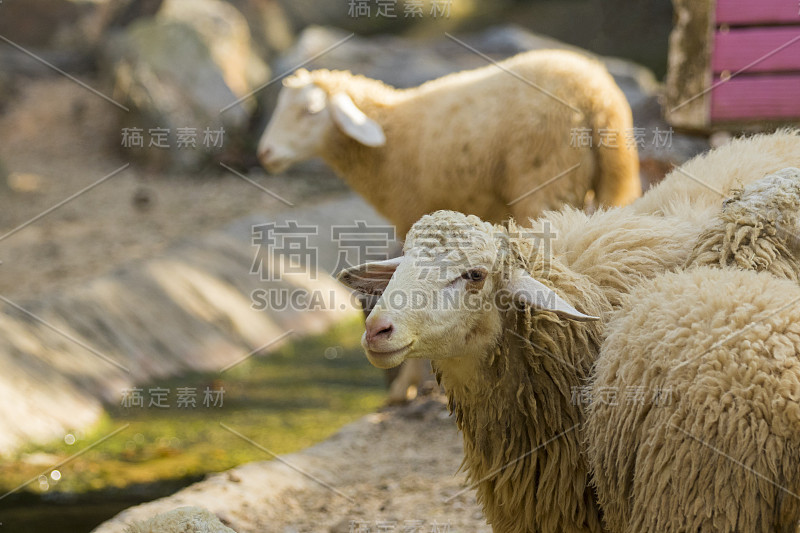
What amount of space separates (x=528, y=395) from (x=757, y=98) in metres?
4.35

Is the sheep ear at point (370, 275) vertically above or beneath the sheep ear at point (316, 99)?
beneath

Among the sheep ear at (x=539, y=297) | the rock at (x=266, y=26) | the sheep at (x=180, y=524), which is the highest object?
the rock at (x=266, y=26)

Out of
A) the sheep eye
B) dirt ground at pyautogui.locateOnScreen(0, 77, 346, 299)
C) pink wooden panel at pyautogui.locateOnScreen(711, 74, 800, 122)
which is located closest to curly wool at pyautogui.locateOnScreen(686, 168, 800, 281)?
the sheep eye

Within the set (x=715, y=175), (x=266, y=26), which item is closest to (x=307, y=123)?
(x=715, y=175)

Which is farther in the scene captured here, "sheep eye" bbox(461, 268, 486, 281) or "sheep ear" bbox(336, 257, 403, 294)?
"sheep ear" bbox(336, 257, 403, 294)

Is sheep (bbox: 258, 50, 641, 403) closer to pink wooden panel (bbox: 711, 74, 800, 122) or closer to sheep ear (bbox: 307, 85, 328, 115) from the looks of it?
sheep ear (bbox: 307, 85, 328, 115)

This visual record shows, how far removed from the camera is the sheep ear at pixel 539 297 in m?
2.96

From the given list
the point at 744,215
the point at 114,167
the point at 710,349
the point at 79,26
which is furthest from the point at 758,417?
the point at 79,26

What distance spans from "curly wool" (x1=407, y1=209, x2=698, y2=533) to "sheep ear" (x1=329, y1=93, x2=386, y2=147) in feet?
10.1

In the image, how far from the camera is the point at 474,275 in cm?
298

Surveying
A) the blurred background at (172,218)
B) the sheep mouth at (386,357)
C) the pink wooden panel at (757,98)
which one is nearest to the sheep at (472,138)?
the pink wooden panel at (757,98)

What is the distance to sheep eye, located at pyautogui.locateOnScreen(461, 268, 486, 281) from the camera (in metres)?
2.97

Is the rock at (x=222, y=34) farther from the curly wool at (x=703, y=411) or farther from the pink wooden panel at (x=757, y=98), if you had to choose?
the curly wool at (x=703, y=411)

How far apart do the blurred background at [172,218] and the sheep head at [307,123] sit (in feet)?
5.97
